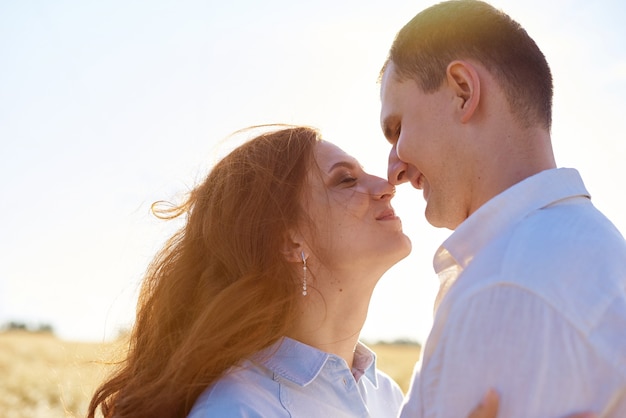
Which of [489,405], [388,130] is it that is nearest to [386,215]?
[388,130]

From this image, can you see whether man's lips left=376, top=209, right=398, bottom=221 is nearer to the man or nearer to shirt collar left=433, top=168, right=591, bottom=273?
the man

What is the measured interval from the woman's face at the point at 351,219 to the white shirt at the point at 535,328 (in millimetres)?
1631

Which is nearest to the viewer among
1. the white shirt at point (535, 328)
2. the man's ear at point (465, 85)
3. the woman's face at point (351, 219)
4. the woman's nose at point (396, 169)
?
the white shirt at point (535, 328)

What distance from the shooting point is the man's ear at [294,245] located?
12.9ft

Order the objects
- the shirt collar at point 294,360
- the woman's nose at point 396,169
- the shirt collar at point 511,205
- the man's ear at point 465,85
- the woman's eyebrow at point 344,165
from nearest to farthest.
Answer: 1. the shirt collar at point 511,205
2. the man's ear at point 465,85
3. the woman's nose at point 396,169
4. the shirt collar at point 294,360
5. the woman's eyebrow at point 344,165

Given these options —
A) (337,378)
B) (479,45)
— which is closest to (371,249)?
(337,378)

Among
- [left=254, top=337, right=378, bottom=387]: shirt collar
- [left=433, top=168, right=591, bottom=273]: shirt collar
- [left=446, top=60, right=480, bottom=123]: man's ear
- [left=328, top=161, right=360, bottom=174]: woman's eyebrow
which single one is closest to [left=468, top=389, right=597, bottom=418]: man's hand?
[left=433, top=168, right=591, bottom=273]: shirt collar

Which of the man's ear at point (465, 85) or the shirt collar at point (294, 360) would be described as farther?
the shirt collar at point (294, 360)

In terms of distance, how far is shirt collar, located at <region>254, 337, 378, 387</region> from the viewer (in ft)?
11.7

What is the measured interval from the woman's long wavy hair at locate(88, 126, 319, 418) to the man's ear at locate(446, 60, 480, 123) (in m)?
1.35

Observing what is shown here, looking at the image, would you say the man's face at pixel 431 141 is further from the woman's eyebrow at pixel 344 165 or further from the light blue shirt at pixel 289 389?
the light blue shirt at pixel 289 389

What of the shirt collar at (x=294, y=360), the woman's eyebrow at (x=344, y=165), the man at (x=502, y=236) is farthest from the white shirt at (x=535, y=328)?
the woman's eyebrow at (x=344, y=165)

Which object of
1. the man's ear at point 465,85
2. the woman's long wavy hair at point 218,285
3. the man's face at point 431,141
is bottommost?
the woman's long wavy hair at point 218,285

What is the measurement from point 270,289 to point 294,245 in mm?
301
